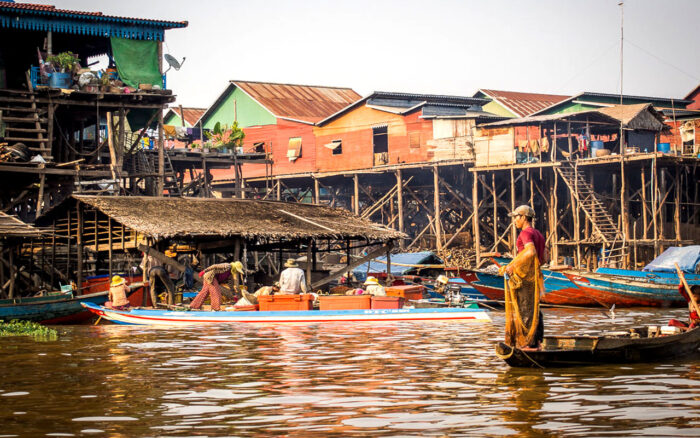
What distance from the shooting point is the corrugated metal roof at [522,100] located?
50.6m

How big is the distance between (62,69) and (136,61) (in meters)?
2.64

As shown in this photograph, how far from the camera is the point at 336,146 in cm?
4653

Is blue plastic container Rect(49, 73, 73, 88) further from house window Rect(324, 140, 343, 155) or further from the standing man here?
the standing man

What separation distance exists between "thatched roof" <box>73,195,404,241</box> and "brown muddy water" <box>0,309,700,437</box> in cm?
536

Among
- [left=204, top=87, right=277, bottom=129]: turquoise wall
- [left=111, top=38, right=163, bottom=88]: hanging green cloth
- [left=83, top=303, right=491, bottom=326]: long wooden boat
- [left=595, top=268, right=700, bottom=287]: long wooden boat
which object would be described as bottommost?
[left=83, top=303, right=491, bottom=326]: long wooden boat

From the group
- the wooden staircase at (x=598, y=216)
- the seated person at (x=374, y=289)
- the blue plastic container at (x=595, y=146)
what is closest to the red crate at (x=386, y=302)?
the seated person at (x=374, y=289)

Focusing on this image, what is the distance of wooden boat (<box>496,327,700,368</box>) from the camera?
12531 millimetres

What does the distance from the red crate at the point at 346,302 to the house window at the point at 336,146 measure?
2617 centimetres

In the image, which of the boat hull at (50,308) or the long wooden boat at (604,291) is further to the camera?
the long wooden boat at (604,291)

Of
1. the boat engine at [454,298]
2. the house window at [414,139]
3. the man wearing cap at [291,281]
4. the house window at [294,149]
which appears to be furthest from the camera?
the house window at [294,149]

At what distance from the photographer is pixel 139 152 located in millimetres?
36188

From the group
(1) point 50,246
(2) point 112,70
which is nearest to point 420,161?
(2) point 112,70

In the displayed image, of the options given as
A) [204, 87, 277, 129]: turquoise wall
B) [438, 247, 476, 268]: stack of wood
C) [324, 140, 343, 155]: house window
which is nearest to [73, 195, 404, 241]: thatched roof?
[438, 247, 476, 268]: stack of wood

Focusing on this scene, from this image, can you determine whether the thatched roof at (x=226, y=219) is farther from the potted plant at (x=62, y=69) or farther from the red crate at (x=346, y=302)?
the potted plant at (x=62, y=69)
